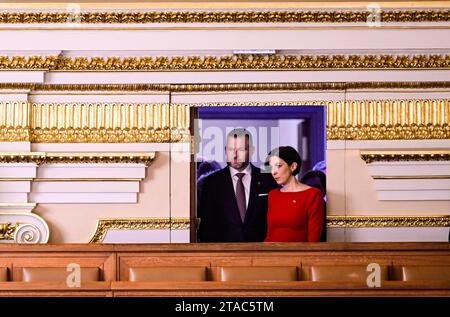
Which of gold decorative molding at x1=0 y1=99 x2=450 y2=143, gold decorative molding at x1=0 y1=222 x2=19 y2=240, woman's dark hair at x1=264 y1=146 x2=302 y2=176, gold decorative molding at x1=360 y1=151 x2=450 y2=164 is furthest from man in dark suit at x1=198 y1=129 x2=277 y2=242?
gold decorative molding at x1=0 y1=222 x2=19 y2=240

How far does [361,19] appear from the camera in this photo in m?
5.33

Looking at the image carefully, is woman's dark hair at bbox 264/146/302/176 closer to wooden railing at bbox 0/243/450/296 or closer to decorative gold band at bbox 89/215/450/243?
decorative gold band at bbox 89/215/450/243

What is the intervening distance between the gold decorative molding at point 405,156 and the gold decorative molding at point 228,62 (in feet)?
1.78

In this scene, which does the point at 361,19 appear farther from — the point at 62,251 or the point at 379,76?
the point at 62,251

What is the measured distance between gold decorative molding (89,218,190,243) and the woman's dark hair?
686 mm

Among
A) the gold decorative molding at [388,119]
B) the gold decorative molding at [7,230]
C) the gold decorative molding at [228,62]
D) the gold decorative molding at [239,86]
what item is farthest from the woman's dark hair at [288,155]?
the gold decorative molding at [7,230]

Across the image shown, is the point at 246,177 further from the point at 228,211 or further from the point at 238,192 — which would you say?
the point at 228,211

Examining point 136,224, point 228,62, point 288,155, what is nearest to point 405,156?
point 288,155

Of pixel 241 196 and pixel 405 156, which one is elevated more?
pixel 405 156

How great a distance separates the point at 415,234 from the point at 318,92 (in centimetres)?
110

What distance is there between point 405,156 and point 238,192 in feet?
3.57

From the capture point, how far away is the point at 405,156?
536 centimetres

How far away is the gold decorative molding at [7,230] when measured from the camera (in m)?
5.37
